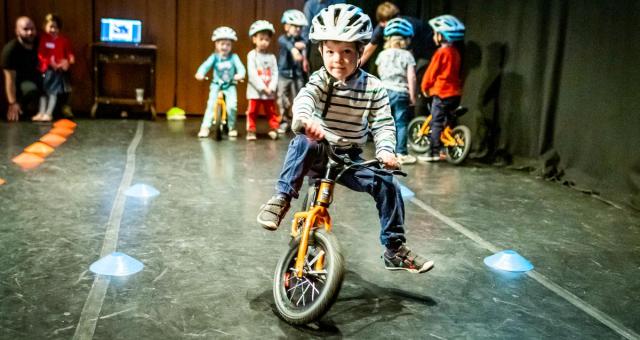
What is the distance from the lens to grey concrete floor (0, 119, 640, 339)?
2.99m

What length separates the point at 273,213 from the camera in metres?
3.01

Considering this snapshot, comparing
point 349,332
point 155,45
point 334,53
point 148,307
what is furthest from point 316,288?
point 155,45

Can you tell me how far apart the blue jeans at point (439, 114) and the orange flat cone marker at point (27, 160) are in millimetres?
4161

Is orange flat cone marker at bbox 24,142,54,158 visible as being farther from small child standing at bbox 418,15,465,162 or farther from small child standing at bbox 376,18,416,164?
small child standing at bbox 418,15,465,162

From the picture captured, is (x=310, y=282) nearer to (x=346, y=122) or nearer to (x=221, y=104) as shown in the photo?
(x=346, y=122)

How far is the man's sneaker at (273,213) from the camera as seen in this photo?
2.99 metres

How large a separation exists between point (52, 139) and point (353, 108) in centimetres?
554

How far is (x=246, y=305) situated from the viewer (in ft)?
10.3

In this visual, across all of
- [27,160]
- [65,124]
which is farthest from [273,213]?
[65,124]

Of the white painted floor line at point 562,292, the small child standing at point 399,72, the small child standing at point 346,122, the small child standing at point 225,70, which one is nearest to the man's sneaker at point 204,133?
the small child standing at point 225,70

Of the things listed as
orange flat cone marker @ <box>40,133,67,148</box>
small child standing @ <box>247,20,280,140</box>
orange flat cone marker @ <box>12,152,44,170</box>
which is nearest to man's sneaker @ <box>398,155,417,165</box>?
small child standing @ <box>247,20,280,140</box>

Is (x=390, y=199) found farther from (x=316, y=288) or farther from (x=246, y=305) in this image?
(x=246, y=305)

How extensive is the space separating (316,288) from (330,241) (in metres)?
0.28

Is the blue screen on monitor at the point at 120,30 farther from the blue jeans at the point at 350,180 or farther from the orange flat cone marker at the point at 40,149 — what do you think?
the blue jeans at the point at 350,180
